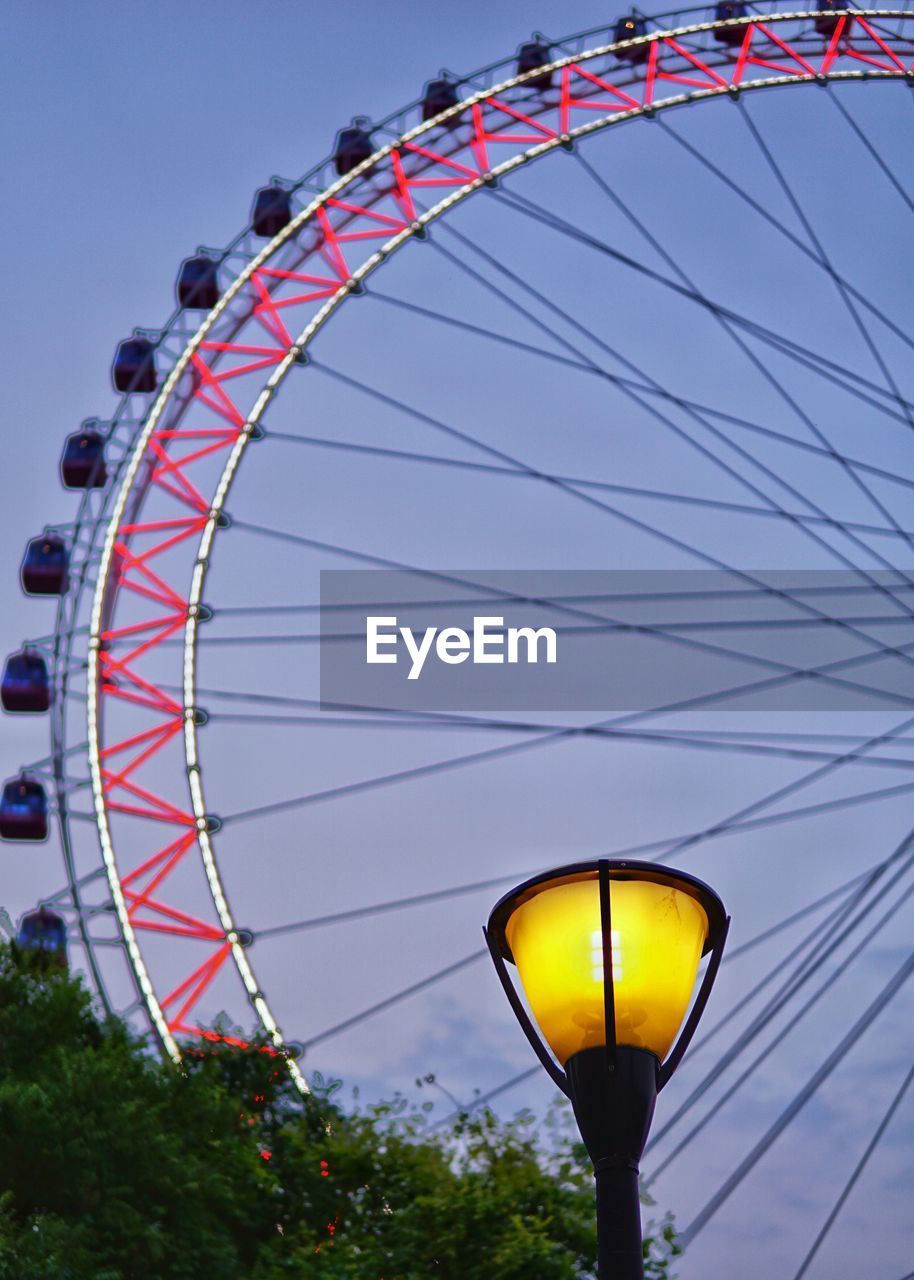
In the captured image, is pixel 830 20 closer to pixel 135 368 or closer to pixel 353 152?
pixel 353 152

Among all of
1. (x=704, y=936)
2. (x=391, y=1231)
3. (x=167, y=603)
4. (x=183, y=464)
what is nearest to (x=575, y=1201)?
(x=391, y=1231)

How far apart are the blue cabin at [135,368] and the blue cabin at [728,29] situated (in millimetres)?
9534

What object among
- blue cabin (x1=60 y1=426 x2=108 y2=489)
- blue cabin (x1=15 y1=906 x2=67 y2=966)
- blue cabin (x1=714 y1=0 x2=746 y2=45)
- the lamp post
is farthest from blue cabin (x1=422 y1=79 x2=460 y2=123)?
the lamp post

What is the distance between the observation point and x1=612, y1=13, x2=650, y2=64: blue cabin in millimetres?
26069

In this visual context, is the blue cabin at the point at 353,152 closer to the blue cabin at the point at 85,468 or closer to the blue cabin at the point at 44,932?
the blue cabin at the point at 85,468

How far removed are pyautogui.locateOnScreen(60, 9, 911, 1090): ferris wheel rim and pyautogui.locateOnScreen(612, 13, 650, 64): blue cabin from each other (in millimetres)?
330

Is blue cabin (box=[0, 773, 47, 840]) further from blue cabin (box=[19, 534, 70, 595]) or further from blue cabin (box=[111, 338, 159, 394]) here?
blue cabin (box=[111, 338, 159, 394])

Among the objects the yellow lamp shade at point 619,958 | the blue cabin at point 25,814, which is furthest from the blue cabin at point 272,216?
the yellow lamp shade at point 619,958

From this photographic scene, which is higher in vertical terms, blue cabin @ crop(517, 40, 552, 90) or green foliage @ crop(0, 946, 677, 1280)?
blue cabin @ crop(517, 40, 552, 90)

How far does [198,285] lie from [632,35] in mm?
7480

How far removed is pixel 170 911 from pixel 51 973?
8.06ft

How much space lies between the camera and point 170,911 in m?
21.4

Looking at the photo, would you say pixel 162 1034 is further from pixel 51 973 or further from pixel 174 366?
pixel 174 366

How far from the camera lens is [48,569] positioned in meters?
24.1
